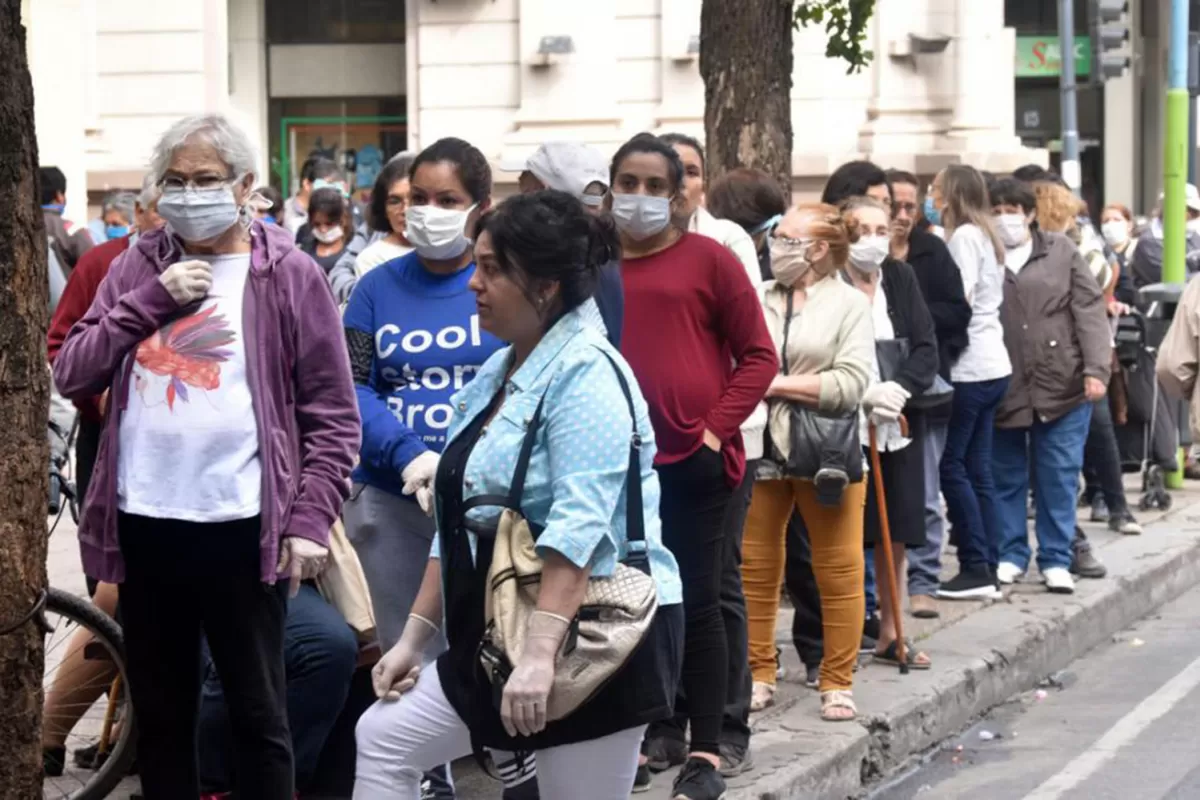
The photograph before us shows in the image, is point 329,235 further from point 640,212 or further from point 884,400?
point 640,212

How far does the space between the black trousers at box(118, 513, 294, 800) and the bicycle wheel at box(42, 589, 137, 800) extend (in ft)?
2.60

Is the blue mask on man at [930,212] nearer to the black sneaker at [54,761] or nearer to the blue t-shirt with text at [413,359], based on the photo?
the blue t-shirt with text at [413,359]

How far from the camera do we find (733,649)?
6453mm

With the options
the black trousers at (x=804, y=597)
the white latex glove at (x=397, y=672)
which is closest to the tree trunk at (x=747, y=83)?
the black trousers at (x=804, y=597)

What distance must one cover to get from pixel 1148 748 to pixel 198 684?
12.3 ft

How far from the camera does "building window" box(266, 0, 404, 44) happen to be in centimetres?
2653

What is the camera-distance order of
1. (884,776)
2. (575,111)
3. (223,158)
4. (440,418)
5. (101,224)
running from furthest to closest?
1. (575,111)
2. (101,224)
3. (884,776)
4. (440,418)
5. (223,158)

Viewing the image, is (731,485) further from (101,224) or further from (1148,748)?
(101,224)

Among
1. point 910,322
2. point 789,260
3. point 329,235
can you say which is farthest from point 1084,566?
point 329,235

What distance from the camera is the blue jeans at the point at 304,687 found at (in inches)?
225

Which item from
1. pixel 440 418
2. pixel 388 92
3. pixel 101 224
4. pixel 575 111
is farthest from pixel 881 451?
pixel 388 92

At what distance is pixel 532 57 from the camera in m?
24.2

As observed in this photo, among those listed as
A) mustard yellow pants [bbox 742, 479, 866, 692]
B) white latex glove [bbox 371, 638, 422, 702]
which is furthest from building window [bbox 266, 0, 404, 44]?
white latex glove [bbox 371, 638, 422, 702]

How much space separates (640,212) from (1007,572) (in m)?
4.60
